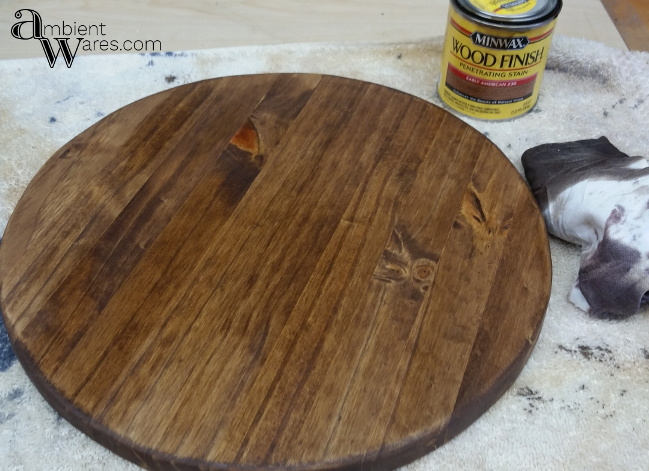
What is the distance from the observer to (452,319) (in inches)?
32.8

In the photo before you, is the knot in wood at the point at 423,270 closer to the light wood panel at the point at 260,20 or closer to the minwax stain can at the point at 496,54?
the minwax stain can at the point at 496,54

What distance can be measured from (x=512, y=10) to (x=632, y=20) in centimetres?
64

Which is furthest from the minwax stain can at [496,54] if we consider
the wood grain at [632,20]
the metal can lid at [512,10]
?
the wood grain at [632,20]

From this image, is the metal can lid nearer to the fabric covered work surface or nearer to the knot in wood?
the fabric covered work surface

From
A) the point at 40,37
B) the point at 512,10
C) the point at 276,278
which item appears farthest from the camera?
the point at 40,37

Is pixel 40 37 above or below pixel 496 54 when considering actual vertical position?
below

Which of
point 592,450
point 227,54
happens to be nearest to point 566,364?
point 592,450

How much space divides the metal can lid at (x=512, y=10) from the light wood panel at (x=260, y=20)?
1.22ft

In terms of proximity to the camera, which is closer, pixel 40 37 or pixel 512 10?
Result: pixel 512 10

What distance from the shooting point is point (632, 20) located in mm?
1547

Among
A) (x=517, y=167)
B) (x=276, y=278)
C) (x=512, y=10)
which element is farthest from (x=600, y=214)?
(x=276, y=278)

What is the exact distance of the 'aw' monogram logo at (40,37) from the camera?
54.5 inches

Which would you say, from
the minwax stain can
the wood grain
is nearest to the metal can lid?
the minwax stain can

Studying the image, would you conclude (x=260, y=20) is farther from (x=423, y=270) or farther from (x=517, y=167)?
(x=423, y=270)
